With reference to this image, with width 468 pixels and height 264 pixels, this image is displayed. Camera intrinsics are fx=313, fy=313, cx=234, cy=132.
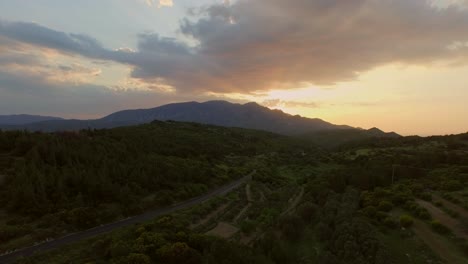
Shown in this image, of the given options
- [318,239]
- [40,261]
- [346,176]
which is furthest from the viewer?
[346,176]

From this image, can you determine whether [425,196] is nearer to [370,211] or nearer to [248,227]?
[370,211]

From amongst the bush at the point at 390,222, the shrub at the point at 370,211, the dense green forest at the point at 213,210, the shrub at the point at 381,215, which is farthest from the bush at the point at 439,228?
the shrub at the point at 370,211

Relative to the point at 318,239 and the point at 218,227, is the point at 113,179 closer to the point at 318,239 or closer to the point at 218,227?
the point at 218,227

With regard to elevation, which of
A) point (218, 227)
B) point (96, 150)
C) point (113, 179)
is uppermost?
point (96, 150)

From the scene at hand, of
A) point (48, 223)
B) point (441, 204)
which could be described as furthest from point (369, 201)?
point (48, 223)

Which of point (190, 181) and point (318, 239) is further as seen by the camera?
point (190, 181)

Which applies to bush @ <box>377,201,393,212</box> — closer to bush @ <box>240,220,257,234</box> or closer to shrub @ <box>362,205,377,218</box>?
shrub @ <box>362,205,377,218</box>

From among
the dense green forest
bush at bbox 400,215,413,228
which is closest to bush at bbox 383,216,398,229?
the dense green forest
